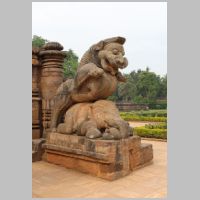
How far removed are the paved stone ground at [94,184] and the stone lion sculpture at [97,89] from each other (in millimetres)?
733

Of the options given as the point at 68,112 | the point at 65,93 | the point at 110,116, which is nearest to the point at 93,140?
the point at 110,116

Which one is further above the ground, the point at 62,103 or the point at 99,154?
the point at 62,103

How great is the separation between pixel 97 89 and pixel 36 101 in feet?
6.70

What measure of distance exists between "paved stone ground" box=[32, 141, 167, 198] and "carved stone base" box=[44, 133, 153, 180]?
0.39 feet

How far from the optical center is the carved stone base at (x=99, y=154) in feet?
13.0

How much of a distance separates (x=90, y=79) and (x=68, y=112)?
2.76 ft

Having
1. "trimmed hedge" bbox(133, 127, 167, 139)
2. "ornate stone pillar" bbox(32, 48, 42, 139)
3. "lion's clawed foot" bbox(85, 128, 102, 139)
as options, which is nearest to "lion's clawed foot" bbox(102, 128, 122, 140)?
"lion's clawed foot" bbox(85, 128, 102, 139)

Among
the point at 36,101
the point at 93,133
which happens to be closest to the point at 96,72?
the point at 93,133

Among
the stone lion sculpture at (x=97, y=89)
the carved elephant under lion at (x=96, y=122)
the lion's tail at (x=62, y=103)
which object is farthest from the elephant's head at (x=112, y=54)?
the lion's tail at (x=62, y=103)

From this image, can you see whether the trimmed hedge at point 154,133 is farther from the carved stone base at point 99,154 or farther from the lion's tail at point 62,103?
the lion's tail at point 62,103

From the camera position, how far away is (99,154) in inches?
157

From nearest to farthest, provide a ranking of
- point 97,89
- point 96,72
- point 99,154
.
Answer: point 99,154, point 96,72, point 97,89

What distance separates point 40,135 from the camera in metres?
6.08

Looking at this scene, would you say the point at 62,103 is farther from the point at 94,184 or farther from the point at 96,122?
the point at 94,184
